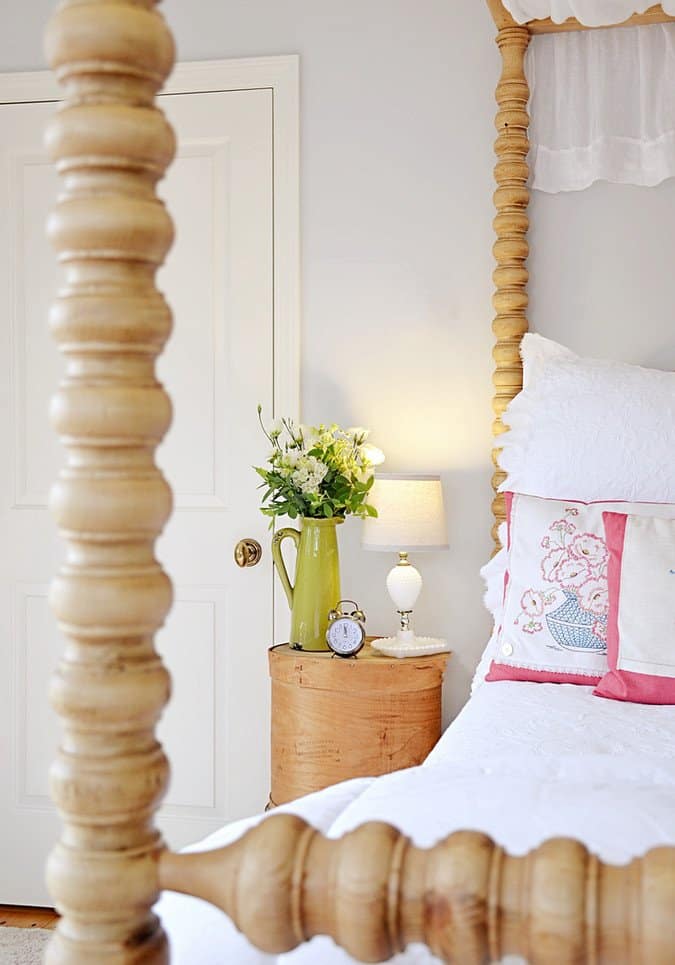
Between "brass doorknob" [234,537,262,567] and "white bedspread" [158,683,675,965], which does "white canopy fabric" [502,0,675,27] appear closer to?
"white bedspread" [158,683,675,965]

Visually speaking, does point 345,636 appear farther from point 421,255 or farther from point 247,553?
point 421,255

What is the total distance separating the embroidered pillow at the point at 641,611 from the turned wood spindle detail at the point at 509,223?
0.76 metres

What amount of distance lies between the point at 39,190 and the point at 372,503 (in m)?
1.40

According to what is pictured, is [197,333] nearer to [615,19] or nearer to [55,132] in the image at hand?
[615,19]

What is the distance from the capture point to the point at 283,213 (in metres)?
3.19

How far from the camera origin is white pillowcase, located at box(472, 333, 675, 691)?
96.5 inches

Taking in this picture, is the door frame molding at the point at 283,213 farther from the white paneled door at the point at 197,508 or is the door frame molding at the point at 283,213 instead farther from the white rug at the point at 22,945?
the white rug at the point at 22,945

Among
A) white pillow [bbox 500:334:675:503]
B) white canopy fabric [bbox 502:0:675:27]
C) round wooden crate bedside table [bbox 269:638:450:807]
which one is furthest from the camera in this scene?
round wooden crate bedside table [bbox 269:638:450:807]

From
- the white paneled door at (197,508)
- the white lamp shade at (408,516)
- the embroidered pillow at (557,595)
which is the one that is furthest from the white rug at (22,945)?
the embroidered pillow at (557,595)

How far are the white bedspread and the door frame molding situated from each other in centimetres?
157

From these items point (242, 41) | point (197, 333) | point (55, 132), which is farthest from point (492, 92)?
point (55, 132)

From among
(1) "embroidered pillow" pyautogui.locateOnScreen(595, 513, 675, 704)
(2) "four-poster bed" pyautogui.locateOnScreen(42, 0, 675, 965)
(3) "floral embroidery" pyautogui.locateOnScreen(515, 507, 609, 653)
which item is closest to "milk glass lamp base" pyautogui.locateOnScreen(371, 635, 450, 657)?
(3) "floral embroidery" pyautogui.locateOnScreen(515, 507, 609, 653)

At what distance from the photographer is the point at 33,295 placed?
3340 millimetres

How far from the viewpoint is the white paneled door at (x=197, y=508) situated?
10.5 feet
